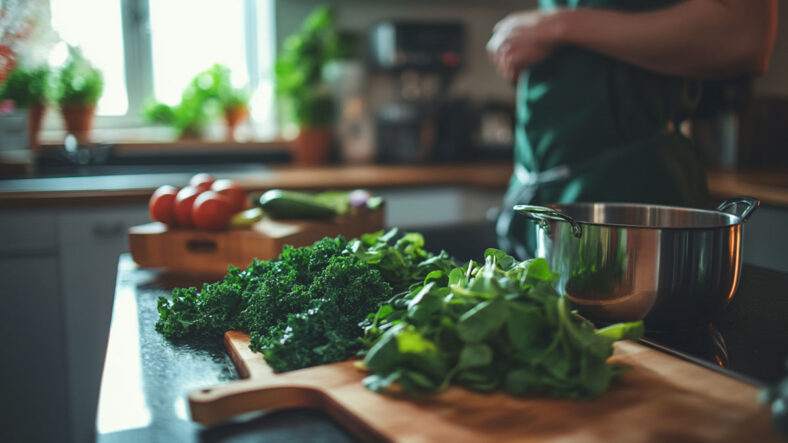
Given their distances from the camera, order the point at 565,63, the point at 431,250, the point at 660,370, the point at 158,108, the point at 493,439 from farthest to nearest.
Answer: the point at 158,108 → the point at 565,63 → the point at 431,250 → the point at 660,370 → the point at 493,439

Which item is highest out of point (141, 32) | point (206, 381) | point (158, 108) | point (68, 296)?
point (141, 32)

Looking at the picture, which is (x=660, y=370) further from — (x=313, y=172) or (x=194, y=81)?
(x=194, y=81)

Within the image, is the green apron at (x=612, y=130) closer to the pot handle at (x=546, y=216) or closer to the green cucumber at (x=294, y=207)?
the green cucumber at (x=294, y=207)

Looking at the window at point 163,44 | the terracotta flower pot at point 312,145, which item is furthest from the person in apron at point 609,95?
the window at point 163,44

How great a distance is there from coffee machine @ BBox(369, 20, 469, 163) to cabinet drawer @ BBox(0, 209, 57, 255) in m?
1.45

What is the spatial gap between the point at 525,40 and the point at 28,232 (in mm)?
1488

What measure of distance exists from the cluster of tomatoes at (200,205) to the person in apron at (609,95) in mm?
518

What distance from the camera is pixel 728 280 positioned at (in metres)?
0.66

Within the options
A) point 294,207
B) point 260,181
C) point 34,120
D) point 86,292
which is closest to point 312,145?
point 260,181

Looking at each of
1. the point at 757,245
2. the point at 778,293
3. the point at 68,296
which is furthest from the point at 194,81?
the point at 778,293

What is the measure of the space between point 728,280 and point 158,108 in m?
2.50

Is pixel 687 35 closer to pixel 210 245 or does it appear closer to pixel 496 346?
pixel 496 346

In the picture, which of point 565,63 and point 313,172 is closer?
point 565,63

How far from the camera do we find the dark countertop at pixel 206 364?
20.0 inches
